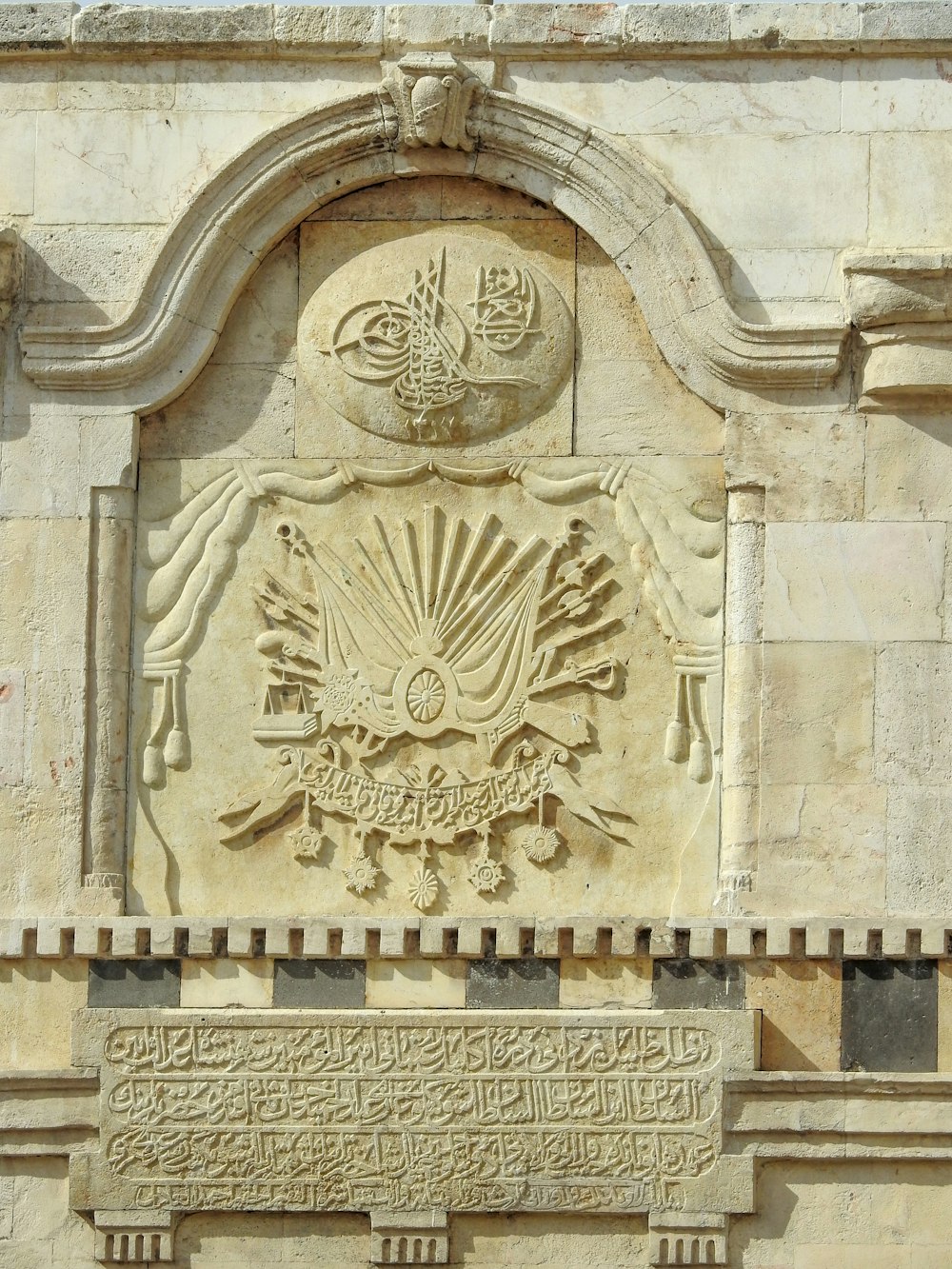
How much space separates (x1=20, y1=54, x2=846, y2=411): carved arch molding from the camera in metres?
10.2

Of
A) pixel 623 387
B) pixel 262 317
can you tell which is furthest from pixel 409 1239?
pixel 262 317

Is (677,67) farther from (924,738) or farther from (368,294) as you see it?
(924,738)

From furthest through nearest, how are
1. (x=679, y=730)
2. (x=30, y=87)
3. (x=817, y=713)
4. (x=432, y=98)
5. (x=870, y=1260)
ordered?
(x=30, y=87) < (x=432, y=98) < (x=679, y=730) < (x=817, y=713) < (x=870, y=1260)

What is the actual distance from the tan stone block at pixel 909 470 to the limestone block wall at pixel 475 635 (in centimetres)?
2

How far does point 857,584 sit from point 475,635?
1.48 metres

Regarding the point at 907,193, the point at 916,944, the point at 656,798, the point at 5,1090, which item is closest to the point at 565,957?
the point at 656,798

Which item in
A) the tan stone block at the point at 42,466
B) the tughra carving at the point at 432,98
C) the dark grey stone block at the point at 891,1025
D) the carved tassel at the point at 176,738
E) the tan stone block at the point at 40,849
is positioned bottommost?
the dark grey stone block at the point at 891,1025

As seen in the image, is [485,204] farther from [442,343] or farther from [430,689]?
[430,689]

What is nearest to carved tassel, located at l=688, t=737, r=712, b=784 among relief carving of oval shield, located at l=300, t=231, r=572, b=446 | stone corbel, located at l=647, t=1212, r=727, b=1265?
relief carving of oval shield, located at l=300, t=231, r=572, b=446

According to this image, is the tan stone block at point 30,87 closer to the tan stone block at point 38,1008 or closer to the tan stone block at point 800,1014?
the tan stone block at point 38,1008

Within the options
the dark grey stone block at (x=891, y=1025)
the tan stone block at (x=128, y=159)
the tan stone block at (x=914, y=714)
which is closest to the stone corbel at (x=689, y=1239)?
the dark grey stone block at (x=891, y=1025)

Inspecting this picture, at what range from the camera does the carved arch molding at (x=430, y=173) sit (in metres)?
10.2

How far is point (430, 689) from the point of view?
10.2 meters

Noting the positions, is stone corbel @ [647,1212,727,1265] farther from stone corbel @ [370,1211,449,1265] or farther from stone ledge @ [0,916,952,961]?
stone ledge @ [0,916,952,961]
